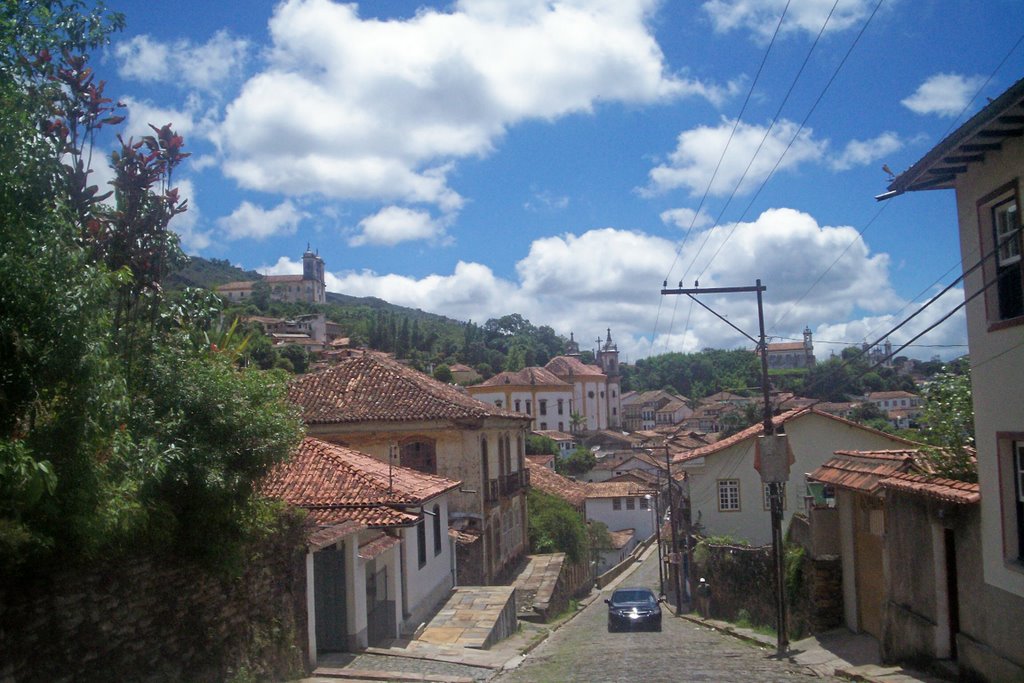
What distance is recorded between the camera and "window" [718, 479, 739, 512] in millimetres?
36312

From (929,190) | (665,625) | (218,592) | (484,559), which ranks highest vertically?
(929,190)

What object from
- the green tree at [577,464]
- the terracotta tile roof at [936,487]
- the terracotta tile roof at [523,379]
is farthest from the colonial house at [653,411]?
the terracotta tile roof at [936,487]

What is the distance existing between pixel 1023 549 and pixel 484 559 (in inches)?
839

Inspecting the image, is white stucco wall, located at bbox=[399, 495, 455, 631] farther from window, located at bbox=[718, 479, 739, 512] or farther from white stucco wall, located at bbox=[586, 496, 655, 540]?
white stucco wall, located at bbox=[586, 496, 655, 540]

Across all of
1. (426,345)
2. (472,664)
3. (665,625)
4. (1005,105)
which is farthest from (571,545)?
(426,345)

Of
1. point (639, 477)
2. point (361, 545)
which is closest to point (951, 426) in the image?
point (361, 545)

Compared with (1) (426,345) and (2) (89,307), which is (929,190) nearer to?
(2) (89,307)

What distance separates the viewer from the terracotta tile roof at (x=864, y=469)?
15.2m

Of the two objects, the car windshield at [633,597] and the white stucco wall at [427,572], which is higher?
the white stucco wall at [427,572]

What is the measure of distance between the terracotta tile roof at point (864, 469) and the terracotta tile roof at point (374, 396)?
41.9 feet

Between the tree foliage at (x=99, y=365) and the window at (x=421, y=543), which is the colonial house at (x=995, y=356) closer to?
the tree foliage at (x=99, y=365)

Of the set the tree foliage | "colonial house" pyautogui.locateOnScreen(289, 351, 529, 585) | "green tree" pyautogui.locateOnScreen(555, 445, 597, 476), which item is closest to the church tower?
"green tree" pyautogui.locateOnScreen(555, 445, 597, 476)

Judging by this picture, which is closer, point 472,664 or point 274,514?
point 274,514

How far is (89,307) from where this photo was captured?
299 inches
